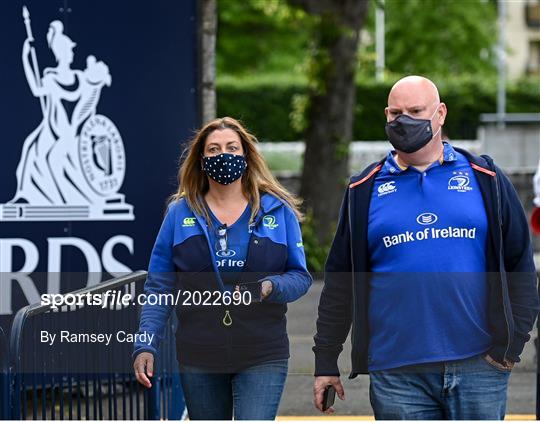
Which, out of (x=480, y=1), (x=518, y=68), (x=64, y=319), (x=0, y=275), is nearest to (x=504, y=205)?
(x=64, y=319)

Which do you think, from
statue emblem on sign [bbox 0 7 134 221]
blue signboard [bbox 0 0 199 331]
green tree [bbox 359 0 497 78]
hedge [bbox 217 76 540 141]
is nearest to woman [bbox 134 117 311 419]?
blue signboard [bbox 0 0 199 331]

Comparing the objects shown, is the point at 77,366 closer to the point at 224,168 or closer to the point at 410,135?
the point at 224,168

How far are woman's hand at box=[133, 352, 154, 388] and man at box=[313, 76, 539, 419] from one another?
80 cm

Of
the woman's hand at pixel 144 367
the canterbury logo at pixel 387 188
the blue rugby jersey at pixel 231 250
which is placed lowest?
the woman's hand at pixel 144 367

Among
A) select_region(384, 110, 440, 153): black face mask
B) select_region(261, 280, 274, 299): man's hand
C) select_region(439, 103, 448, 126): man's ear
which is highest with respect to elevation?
select_region(439, 103, 448, 126): man's ear

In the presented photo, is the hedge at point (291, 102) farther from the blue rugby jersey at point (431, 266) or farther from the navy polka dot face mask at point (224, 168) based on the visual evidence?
the blue rugby jersey at point (431, 266)

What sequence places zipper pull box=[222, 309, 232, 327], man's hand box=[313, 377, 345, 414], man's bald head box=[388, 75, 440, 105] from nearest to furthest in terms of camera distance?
man's bald head box=[388, 75, 440, 105]
man's hand box=[313, 377, 345, 414]
zipper pull box=[222, 309, 232, 327]

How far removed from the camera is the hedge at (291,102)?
3156cm

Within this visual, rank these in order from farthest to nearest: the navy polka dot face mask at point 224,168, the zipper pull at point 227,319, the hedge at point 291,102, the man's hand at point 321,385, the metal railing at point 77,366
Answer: the hedge at point 291,102 < the metal railing at point 77,366 < the navy polka dot face mask at point 224,168 < the zipper pull at point 227,319 < the man's hand at point 321,385

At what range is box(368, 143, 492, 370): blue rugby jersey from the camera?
448 centimetres

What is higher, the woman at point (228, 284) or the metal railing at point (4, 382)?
the woman at point (228, 284)

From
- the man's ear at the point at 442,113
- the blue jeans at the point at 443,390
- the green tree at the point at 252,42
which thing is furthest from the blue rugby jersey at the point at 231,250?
the green tree at the point at 252,42

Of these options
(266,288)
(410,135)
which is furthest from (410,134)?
(266,288)

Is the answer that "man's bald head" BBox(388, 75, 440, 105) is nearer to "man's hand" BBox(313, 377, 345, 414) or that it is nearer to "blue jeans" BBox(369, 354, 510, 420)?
"blue jeans" BBox(369, 354, 510, 420)
